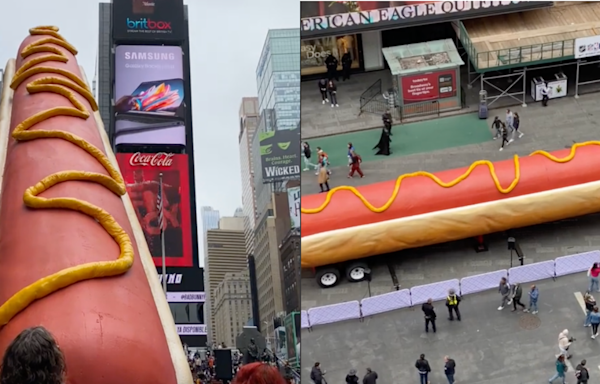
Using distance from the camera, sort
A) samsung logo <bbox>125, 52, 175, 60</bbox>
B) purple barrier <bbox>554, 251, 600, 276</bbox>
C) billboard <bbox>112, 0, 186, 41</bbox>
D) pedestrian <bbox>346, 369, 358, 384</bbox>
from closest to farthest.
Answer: pedestrian <bbox>346, 369, 358, 384</bbox>
purple barrier <bbox>554, 251, 600, 276</bbox>
samsung logo <bbox>125, 52, 175, 60</bbox>
billboard <bbox>112, 0, 186, 41</bbox>

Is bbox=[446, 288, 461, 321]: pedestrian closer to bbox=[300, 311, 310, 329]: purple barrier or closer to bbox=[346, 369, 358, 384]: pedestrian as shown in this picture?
bbox=[346, 369, 358, 384]: pedestrian

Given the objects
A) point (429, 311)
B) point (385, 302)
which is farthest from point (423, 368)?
point (385, 302)

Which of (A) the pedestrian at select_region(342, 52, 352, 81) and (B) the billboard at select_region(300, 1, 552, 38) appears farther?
(A) the pedestrian at select_region(342, 52, 352, 81)

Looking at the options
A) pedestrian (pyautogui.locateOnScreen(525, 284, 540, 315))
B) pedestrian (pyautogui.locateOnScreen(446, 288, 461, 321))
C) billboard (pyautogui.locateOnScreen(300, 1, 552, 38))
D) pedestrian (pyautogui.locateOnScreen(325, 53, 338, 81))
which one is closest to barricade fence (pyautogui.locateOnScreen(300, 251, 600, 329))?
pedestrian (pyautogui.locateOnScreen(446, 288, 461, 321))

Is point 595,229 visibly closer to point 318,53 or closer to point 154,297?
point 318,53

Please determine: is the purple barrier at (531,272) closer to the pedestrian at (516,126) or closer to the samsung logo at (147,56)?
the pedestrian at (516,126)

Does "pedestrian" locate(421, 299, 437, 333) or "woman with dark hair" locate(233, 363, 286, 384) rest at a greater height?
"woman with dark hair" locate(233, 363, 286, 384)
